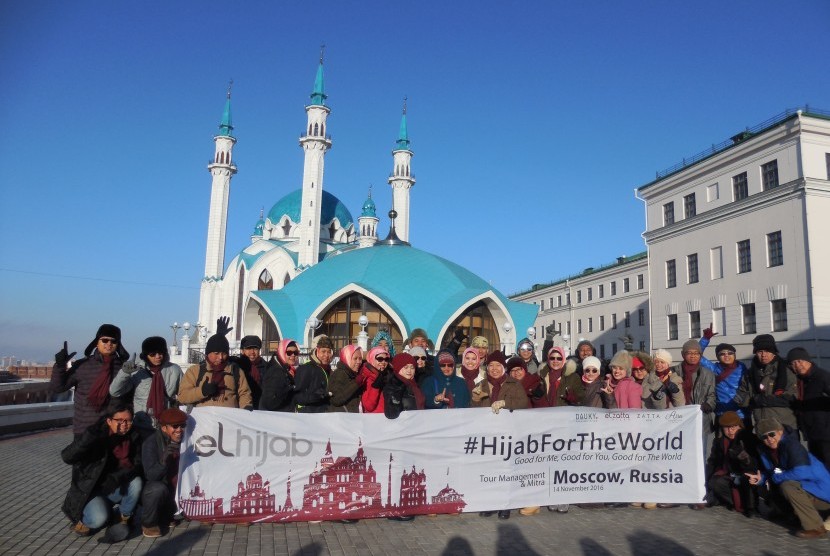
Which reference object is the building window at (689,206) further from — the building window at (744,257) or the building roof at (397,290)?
the building roof at (397,290)

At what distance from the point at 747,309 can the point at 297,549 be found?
1025 inches

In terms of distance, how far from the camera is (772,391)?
663cm

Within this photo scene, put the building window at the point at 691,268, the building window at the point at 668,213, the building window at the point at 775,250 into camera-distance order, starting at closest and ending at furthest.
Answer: the building window at the point at 775,250, the building window at the point at 691,268, the building window at the point at 668,213

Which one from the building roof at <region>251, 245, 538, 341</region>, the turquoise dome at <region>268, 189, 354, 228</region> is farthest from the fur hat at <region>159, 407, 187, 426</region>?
the turquoise dome at <region>268, 189, 354, 228</region>

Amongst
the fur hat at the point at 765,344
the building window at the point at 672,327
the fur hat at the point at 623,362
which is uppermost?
the building window at the point at 672,327

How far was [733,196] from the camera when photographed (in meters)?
27.1

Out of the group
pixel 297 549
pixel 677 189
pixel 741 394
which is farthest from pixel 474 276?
pixel 297 549

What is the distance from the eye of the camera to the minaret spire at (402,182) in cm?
4612

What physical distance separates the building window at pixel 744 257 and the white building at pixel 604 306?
15.0 metres

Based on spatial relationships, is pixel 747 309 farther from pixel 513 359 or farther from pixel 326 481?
pixel 326 481

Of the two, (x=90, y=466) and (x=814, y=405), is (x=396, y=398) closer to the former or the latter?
(x=90, y=466)

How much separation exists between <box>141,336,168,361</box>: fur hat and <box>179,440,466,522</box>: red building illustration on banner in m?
1.49

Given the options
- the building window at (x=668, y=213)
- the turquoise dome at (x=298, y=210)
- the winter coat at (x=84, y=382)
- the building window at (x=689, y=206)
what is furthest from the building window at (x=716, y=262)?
the turquoise dome at (x=298, y=210)

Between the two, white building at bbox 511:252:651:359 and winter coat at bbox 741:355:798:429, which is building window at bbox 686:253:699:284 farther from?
winter coat at bbox 741:355:798:429
